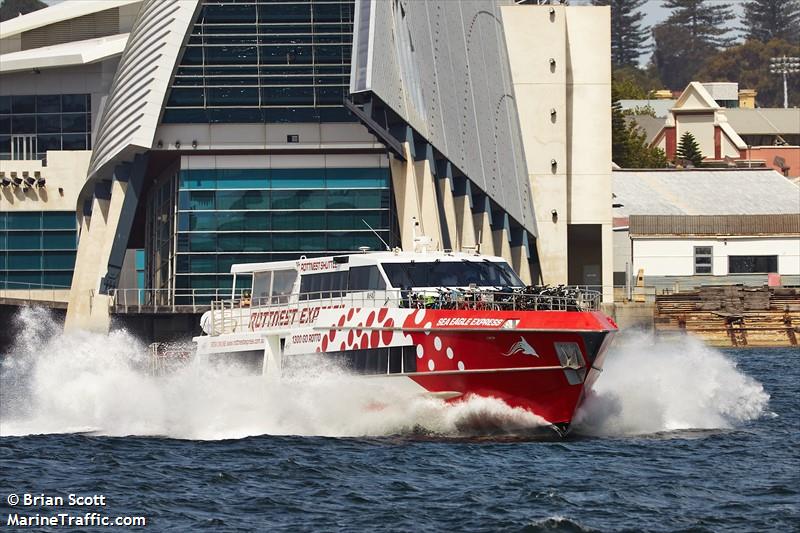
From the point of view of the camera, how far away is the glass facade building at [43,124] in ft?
300

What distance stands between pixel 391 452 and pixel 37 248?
55.8m

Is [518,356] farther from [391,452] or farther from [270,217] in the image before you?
[270,217]

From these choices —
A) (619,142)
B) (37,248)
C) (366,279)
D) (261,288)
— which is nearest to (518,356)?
(366,279)

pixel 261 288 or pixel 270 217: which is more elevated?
pixel 270 217

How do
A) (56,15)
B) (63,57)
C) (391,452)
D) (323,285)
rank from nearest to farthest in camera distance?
1. (391,452)
2. (323,285)
3. (63,57)
4. (56,15)

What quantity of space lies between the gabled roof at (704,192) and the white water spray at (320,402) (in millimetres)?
53382

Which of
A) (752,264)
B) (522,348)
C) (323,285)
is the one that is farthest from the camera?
(752,264)

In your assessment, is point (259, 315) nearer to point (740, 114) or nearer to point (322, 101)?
point (322, 101)

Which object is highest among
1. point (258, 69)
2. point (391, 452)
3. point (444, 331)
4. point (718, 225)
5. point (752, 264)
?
point (258, 69)

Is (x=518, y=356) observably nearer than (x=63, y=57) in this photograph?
Yes

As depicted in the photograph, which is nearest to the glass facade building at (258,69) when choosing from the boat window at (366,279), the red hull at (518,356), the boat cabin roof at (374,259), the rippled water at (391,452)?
the rippled water at (391,452)

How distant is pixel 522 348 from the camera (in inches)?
1454

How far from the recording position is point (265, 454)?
3591 centimetres

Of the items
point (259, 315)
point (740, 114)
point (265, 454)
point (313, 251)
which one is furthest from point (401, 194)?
point (740, 114)
